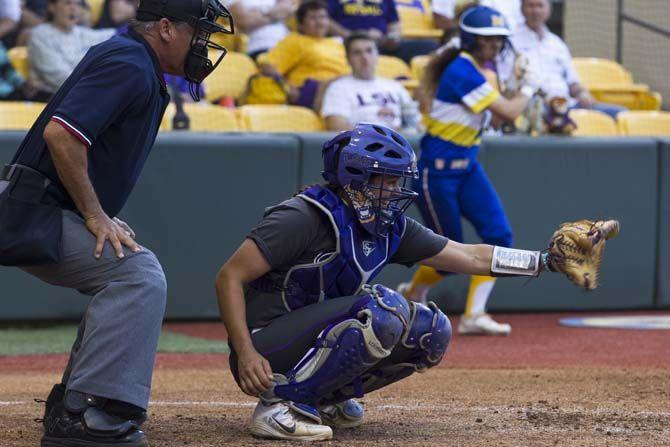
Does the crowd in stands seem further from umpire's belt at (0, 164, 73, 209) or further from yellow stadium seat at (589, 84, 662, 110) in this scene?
umpire's belt at (0, 164, 73, 209)

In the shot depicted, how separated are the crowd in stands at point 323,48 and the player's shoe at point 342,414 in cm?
388

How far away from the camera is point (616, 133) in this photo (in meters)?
10.3

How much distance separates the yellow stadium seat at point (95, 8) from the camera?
10.8m

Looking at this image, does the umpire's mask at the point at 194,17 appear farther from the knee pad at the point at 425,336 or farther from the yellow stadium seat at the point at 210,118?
the yellow stadium seat at the point at 210,118

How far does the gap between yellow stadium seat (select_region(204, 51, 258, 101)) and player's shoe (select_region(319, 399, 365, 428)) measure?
5.83m

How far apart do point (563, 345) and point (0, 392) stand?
3704 mm

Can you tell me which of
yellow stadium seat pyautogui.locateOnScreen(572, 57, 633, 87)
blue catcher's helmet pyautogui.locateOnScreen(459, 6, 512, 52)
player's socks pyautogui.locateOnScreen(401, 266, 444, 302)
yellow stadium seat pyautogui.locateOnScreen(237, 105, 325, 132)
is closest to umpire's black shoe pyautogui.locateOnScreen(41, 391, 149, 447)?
player's socks pyautogui.locateOnScreen(401, 266, 444, 302)

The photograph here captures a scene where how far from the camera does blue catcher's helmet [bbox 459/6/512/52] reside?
25.3 feet

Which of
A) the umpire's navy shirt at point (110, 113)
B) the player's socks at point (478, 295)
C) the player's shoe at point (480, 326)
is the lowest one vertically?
the player's shoe at point (480, 326)

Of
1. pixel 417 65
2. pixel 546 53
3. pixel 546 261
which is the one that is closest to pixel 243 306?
pixel 546 261

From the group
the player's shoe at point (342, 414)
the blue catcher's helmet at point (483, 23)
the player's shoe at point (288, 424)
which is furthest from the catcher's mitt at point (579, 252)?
the blue catcher's helmet at point (483, 23)

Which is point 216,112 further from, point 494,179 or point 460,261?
point 460,261

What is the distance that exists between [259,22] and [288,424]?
7.15 m

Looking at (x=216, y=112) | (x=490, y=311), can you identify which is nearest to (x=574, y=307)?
(x=490, y=311)
